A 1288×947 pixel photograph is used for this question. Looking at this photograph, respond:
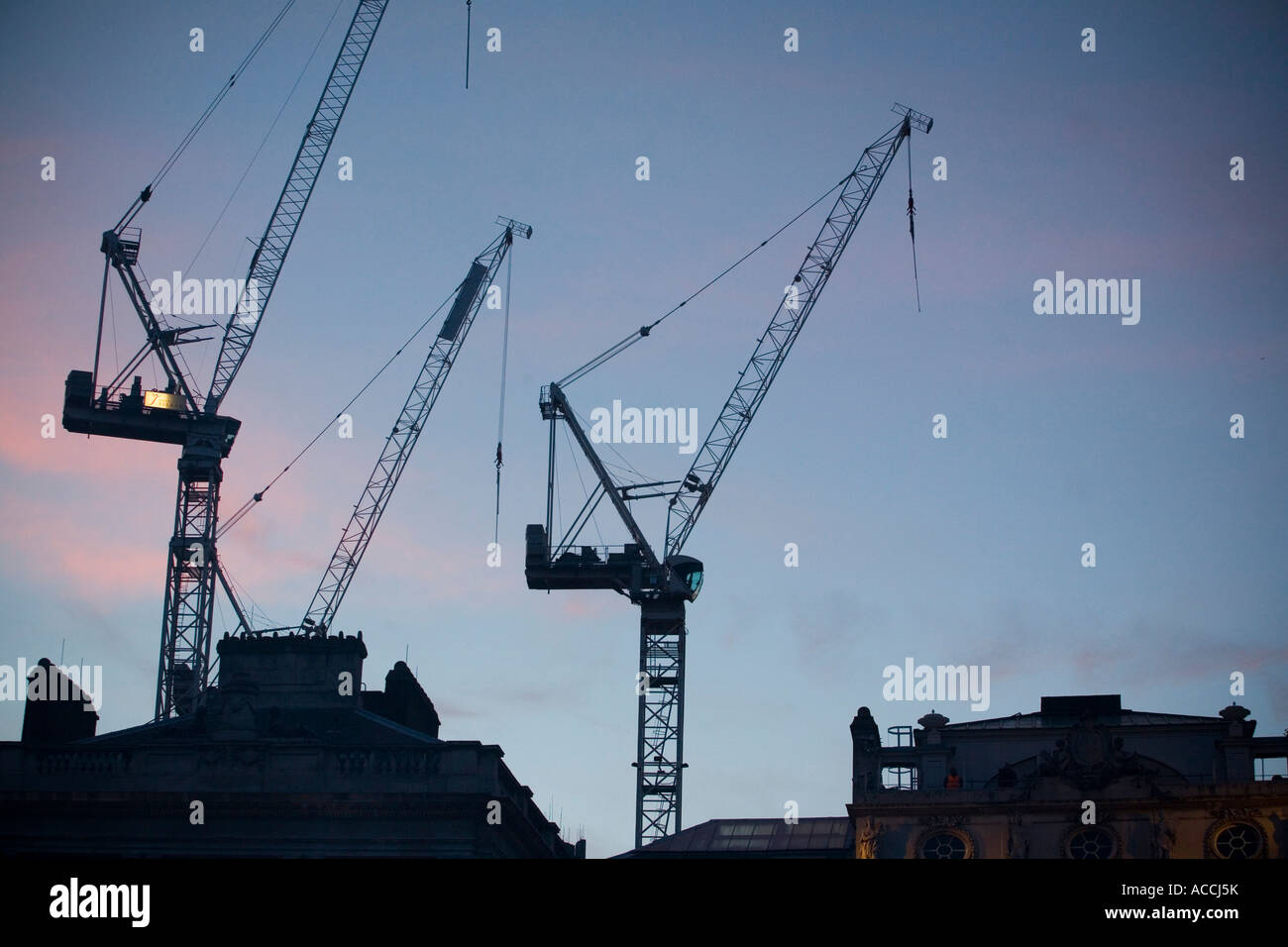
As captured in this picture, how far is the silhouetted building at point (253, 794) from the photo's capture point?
90062mm

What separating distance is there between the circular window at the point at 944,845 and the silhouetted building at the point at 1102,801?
4 centimetres

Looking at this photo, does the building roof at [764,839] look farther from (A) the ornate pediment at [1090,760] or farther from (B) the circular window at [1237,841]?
(B) the circular window at [1237,841]

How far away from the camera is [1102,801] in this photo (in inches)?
3563

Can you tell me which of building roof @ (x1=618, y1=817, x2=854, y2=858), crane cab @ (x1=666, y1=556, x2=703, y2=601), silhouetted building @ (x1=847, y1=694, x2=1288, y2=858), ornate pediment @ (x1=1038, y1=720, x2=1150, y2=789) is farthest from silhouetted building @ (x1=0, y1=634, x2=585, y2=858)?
crane cab @ (x1=666, y1=556, x2=703, y2=601)

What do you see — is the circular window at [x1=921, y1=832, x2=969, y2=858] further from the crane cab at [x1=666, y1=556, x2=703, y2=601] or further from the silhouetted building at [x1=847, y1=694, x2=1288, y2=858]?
the crane cab at [x1=666, y1=556, x2=703, y2=601]

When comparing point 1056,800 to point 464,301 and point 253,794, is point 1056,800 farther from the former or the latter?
point 464,301

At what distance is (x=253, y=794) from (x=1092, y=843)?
120 ft

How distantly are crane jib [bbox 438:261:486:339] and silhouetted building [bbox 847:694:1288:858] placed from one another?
82.7 m

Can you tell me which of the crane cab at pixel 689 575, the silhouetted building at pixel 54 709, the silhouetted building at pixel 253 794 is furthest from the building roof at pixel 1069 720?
the crane cab at pixel 689 575

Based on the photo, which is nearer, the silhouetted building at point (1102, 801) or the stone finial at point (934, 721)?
the silhouetted building at point (1102, 801)

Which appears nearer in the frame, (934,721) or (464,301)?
(934,721)

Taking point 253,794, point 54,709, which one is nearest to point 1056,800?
point 253,794
